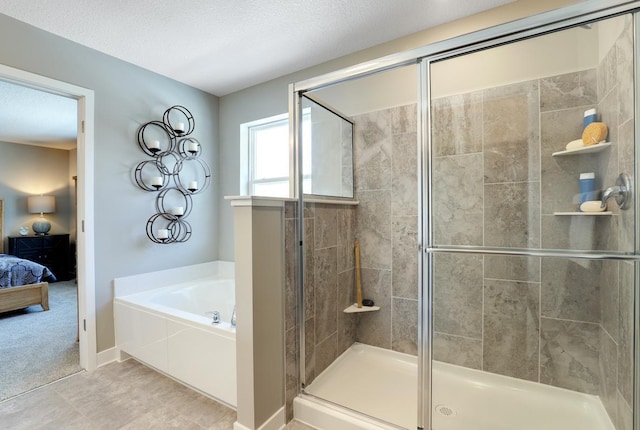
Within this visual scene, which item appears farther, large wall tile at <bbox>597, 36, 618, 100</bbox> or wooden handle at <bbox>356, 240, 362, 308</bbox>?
wooden handle at <bbox>356, 240, 362, 308</bbox>

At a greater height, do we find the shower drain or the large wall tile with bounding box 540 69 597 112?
the large wall tile with bounding box 540 69 597 112

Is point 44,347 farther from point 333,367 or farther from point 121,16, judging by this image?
point 121,16

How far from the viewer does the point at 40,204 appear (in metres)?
5.20

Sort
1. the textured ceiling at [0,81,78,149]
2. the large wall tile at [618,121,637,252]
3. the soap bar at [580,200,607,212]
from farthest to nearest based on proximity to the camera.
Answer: the textured ceiling at [0,81,78,149] < the soap bar at [580,200,607,212] < the large wall tile at [618,121,637,252]

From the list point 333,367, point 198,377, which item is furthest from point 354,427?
point 198,377

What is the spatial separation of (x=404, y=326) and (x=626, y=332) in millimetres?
1273

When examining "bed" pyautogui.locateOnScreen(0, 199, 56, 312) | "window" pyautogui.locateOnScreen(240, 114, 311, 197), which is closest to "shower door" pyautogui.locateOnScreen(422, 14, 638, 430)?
"window" pyautogui.locateOnScreen(240, 114, 311, 197)

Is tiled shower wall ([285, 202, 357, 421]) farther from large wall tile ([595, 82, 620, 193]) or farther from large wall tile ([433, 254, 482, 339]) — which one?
large wall tile ([595, 82, 620, 193])

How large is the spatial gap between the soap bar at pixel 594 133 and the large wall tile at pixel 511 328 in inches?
34.7

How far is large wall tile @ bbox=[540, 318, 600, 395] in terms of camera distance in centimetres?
164

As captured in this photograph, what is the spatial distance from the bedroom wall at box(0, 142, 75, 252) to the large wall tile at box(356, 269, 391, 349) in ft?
20.4

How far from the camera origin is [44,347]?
2.55 meters

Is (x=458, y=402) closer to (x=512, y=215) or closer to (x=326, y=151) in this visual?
(x=512, y=215)

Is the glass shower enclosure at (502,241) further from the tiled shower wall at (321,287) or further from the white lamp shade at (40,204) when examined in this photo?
the white lamp shade at (40,204)
